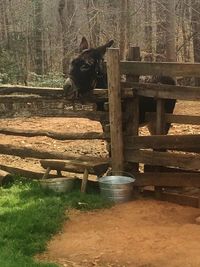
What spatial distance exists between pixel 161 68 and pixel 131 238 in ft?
8.72

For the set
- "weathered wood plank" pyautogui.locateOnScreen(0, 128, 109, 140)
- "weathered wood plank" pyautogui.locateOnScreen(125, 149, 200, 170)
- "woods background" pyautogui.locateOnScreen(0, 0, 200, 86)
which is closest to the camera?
"weathered wood plank" pyautogui.locateOnScreen(125, 149, 200, 170)

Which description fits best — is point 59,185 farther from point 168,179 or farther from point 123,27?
point 123,27

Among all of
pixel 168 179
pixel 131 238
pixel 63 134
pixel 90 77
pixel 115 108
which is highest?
pixel 90 77

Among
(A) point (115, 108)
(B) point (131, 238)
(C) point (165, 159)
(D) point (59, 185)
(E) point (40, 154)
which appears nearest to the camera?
(B) point (131, 238)

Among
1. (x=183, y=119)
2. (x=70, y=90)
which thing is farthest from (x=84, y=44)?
(x=183, y=119)

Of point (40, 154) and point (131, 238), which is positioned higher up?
point (40, 154)

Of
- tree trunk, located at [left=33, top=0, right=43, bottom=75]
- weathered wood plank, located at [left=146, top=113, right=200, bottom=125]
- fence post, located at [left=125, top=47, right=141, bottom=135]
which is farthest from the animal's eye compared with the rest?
tree trunk, located at [left=33, top=0, right=43, bottom=75]

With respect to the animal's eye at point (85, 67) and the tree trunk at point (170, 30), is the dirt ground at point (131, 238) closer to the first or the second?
the animal's eye at point (85, 67)

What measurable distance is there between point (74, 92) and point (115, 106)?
0.99m

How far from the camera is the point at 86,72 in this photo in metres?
8.41

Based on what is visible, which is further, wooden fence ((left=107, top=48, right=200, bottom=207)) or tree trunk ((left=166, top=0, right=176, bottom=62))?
tree trunk ((left=166, top=0, right=176, bottom=62))

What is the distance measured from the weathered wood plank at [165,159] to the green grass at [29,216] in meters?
0.86

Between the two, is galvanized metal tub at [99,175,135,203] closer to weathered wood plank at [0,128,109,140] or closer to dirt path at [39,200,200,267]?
dirt path at [39,200,200,267]

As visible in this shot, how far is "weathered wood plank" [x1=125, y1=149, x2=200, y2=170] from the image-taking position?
7113mm
